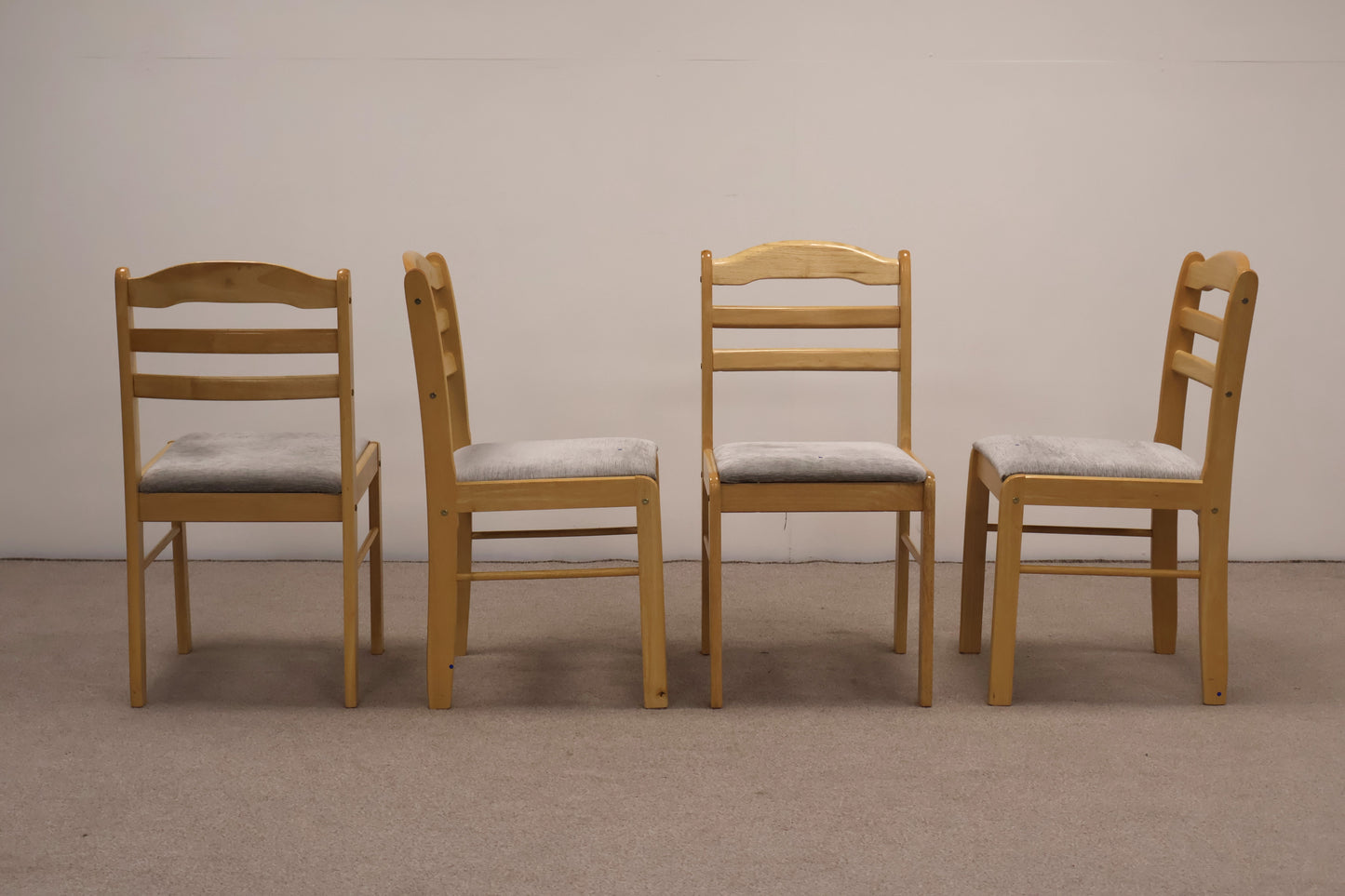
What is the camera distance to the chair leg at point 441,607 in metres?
2.24

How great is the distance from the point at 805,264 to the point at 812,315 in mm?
Answer: 121

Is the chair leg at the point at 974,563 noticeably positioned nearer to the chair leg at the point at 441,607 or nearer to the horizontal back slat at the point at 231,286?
the chair leg at the point at 441,607

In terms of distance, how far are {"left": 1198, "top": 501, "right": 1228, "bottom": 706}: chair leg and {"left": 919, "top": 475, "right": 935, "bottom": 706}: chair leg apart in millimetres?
576

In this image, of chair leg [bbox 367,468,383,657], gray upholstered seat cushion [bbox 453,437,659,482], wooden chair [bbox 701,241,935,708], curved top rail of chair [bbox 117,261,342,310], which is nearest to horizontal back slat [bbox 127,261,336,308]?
curved top rail of chair [bbox 117,261,342,310]

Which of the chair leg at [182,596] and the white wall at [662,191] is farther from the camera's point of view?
the white wall at [662,191]

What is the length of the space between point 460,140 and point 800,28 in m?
1.07

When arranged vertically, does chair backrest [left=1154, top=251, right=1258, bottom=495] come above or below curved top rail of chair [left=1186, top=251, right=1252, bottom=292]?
below

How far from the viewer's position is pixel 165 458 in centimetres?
231

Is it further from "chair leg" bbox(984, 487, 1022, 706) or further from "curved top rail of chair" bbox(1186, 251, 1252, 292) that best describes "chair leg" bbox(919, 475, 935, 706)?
"curved top rail of chair" bbox(1186, 251, 1252, 292)

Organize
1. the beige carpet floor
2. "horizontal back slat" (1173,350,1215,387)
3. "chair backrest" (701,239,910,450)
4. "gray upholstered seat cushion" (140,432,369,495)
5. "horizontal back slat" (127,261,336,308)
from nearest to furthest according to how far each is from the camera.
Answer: the beige carpet floor < "horizontal back slat" (127,261,336,308) < "gray upholstered seat cushion" (140,432,369,495) < "horizontal back slat" (1173,350,1215,387) < "chair backrest" (701,239,910,450)

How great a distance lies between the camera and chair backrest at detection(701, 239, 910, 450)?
8.20 ft

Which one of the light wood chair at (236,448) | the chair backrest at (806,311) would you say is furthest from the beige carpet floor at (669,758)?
the chair backrest at (806,311)

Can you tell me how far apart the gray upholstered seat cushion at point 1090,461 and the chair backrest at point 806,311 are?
273 millimetres

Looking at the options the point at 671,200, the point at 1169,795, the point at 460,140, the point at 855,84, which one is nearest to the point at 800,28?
the point at 855,84
